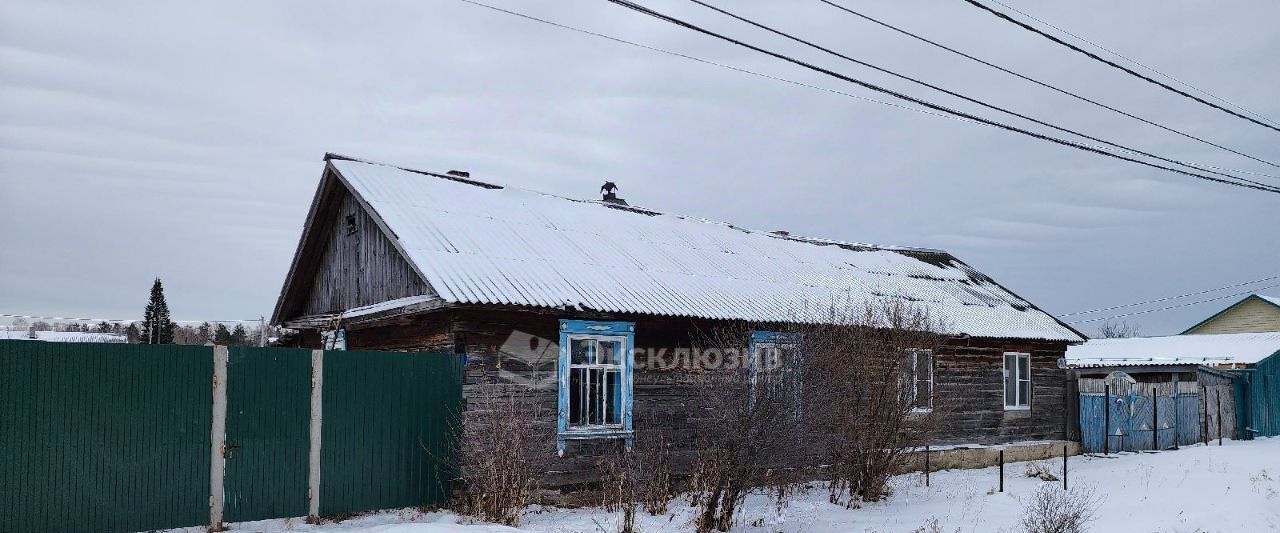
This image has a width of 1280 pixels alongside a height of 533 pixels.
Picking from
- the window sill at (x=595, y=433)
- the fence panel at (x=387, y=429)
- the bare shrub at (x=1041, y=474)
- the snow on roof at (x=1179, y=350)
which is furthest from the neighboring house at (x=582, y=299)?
the snow on roof at (x=1179, y=350)

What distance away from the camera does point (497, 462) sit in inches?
428

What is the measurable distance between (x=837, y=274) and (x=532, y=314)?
30.9 ft

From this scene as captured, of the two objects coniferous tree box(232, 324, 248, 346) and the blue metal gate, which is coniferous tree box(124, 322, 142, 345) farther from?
the blue metal gate

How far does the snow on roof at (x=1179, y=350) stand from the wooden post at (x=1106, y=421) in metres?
8.09

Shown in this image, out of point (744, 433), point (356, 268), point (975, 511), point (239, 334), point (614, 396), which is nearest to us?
point (744, 433)

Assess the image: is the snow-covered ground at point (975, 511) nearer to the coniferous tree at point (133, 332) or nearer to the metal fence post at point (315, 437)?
the metal fence post at point (315, 437)

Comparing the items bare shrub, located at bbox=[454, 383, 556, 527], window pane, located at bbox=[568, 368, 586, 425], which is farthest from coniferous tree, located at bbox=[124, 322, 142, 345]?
bare shrub, located at bbox=[454, 383, 556, 527]

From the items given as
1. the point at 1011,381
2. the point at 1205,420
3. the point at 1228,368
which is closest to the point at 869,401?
the point at 1011,381

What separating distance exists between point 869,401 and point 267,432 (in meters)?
7.69

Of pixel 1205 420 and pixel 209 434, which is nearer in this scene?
pixel 209 434

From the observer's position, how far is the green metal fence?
9094mm

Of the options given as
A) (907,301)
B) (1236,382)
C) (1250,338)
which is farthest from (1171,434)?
(1250,338)

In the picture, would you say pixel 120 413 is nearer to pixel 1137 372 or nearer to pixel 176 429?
pixel 176 429

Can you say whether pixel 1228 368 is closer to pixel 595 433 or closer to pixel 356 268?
pixel 595 433
